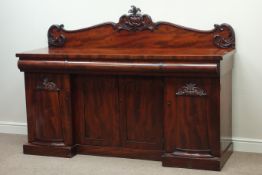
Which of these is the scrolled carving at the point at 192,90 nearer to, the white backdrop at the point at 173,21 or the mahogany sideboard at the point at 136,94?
the mahogany sideboard at the point at 136,94

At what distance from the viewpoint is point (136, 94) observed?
3707 mm

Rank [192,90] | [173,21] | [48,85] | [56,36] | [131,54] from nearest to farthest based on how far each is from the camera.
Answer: [192,90] < [131,54] < [48,85] < [173,21] < [56,36]

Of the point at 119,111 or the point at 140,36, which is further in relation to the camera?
the point at 140,36

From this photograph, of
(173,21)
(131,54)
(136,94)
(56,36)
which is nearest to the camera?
(131,54)

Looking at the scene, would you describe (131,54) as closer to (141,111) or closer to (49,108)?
(141,111)

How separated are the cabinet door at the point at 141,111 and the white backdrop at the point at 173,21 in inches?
24.7

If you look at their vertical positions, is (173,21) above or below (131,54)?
above

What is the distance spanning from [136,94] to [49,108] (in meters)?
0.72

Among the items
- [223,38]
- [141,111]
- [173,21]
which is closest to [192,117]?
[141,111]

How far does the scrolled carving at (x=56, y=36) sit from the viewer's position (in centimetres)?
427

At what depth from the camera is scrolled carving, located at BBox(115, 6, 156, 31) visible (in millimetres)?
3961

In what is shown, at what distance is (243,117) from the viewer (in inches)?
153

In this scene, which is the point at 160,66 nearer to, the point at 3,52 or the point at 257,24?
the point at 257,24

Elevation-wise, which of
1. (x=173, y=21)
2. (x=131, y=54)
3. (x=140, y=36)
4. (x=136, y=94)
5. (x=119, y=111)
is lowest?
(x=119, y=111)
